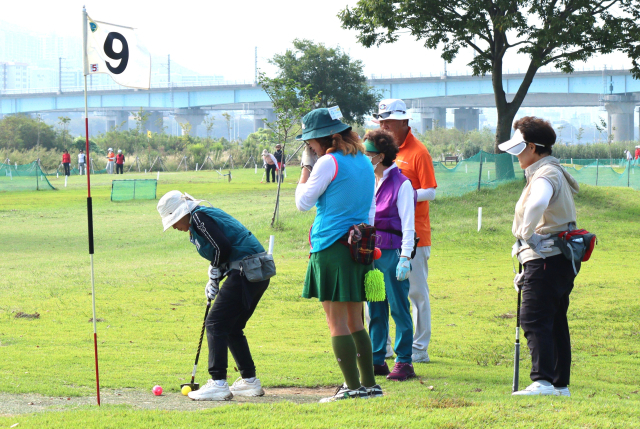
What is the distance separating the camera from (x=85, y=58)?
5.72 meters

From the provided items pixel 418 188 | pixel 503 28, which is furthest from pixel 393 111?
pixel 503 28

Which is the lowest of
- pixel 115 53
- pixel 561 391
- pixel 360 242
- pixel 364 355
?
pixel 561 391

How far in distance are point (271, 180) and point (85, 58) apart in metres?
34.1

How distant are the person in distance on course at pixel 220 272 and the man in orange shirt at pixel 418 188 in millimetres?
1649

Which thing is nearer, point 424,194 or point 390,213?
point 390,213

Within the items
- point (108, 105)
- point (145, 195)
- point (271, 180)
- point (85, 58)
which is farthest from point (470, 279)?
point (108, 105)

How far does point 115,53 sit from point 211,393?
283 centimetres

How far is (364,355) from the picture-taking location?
509cm

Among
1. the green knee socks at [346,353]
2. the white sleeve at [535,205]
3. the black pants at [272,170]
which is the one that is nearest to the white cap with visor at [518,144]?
the white sleeve at [535,205]

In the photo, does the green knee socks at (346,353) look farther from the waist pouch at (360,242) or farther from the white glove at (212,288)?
the white glove at (212,288)

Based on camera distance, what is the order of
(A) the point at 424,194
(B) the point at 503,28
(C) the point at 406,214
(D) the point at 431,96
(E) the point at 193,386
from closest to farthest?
(E) the point at 193,386 → (C) the point at 406,214 → (A) the point at 424,194 → (B) the point at 503,28 → (D) the point at 431,96

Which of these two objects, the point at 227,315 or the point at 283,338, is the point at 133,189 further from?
the point at 227,315

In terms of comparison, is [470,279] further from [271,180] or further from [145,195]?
[271,180]

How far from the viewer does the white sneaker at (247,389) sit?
559 cm
